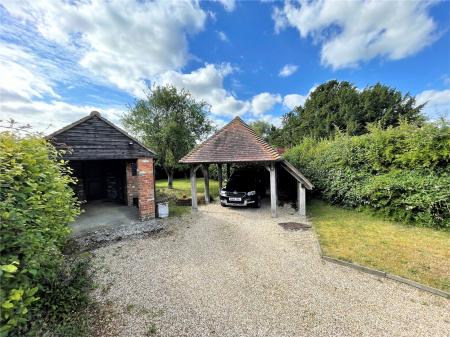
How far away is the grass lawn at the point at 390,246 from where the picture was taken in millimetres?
4090

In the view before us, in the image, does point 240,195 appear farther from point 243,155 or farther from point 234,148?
point 234,148

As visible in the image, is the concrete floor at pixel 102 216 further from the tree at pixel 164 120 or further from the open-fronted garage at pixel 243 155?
the tree at pixel 164 120

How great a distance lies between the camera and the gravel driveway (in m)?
2.83

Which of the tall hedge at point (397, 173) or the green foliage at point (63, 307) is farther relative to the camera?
the tall hedge at point (397, 173)

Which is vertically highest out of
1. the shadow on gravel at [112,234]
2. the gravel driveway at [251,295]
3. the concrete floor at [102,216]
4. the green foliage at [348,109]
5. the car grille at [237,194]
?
the green foliage at [348,109]

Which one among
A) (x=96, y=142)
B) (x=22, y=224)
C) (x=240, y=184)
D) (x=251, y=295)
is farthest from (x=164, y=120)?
(x=22, y=224)

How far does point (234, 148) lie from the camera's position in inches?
354

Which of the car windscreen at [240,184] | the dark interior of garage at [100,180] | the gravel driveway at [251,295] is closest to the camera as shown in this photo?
the gravel driveway at [251,295]

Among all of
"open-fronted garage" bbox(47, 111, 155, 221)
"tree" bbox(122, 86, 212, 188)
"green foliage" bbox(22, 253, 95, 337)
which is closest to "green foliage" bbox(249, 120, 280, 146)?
"tree" bbox(122, 86, 212, 188)

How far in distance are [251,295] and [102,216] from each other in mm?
7736

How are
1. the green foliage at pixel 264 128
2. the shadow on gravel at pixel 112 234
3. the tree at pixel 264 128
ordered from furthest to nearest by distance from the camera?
the tree at pixel 264 128 < the green foliage at pixel 264 128 < the shadow on gravel at pixel 112 234

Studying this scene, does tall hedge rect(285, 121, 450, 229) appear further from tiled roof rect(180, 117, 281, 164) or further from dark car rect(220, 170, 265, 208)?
dark car rect(220, 170, 265, 208)

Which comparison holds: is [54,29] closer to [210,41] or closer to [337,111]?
[210,41]

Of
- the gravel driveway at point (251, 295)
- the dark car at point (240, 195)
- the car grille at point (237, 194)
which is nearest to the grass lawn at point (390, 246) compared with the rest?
the gravel driveway at point (251, 295)
